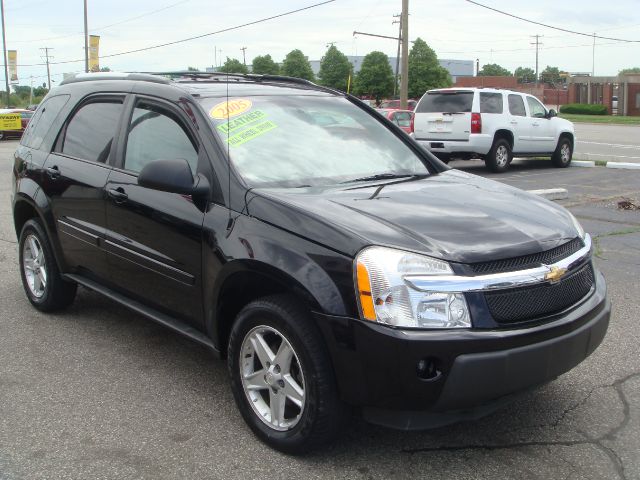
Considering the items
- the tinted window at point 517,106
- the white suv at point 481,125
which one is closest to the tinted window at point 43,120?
the white suv at point 481,125

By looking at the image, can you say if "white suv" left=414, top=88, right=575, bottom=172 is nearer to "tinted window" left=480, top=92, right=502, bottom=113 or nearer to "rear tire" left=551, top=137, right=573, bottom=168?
"tinted window" left=480, top=92, right=502, bottom=113

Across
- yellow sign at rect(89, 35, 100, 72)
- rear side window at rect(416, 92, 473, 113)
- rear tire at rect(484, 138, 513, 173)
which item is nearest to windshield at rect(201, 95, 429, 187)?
rear side window at rect(416, 92, 473, 113)

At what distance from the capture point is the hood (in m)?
3.02

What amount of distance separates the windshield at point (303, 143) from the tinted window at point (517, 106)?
42.2 feet

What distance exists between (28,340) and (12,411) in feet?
4.01

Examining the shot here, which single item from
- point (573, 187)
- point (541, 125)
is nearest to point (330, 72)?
point (541, 125)

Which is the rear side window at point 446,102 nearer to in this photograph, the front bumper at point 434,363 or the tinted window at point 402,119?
the tinted window at point 402,119

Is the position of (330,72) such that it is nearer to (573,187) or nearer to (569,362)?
(573,187)

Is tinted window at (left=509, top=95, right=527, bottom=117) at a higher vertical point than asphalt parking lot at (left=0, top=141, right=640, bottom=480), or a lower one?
higher

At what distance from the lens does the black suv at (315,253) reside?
2891mm

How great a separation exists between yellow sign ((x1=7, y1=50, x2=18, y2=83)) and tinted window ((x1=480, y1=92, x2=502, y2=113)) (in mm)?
49897

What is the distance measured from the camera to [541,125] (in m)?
17.2

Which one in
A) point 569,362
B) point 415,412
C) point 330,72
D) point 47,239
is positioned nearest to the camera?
point 415,412

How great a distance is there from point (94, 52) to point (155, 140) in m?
37.6
